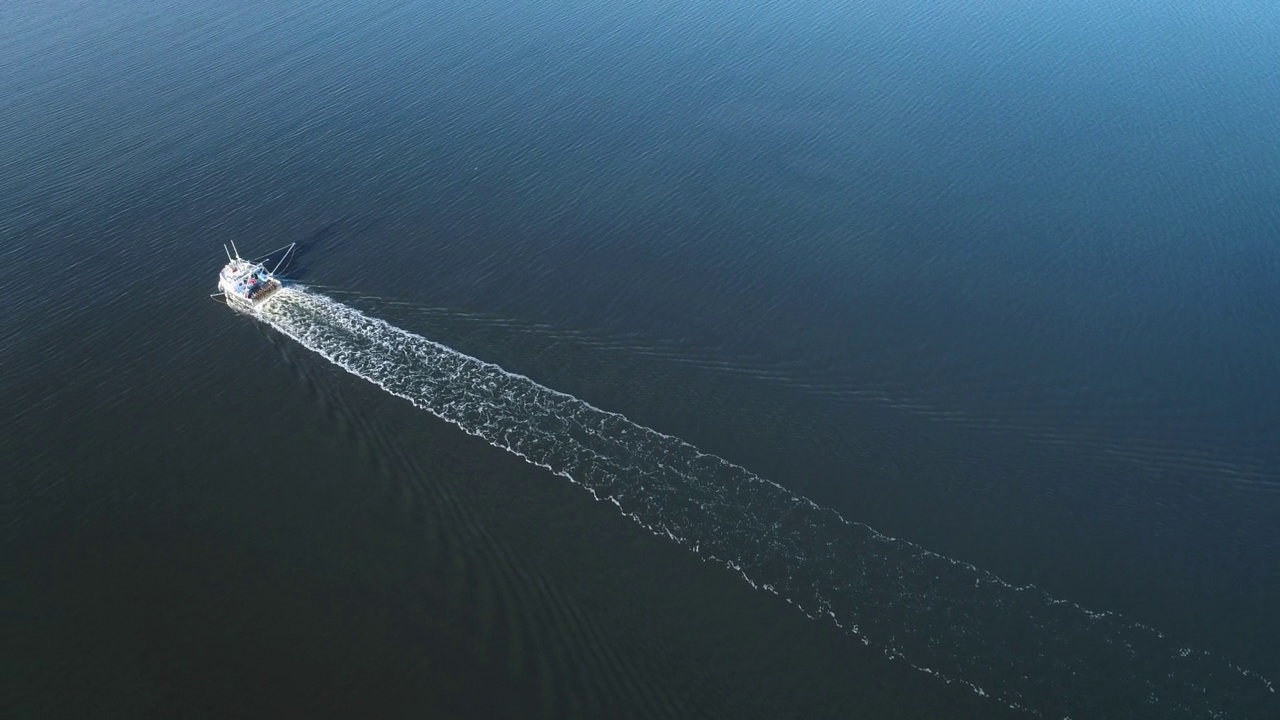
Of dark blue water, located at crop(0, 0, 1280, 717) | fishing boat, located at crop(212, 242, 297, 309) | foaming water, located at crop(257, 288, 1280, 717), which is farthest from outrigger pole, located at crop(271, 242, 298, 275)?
foaming water, located at crop(257, 288, 1280, 717)

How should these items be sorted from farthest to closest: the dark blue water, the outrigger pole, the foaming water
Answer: the outrigger pole < the dark blue water < the foaming water

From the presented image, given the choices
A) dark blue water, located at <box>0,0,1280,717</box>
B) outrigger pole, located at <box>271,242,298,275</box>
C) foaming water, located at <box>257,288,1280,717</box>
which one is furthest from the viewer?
outrigger pole, located at <box>271,242,298,275</box>

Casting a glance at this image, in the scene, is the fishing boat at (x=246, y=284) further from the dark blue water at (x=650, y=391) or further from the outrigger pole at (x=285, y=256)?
the dark blue water at (x=650, y=391)

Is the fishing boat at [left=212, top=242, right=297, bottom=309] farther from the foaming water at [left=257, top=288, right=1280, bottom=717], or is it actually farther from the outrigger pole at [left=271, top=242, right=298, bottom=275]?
the foaming water at [left=257, top=288, right=1280, bottom=717]

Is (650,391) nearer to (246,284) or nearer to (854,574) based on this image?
(854,574)

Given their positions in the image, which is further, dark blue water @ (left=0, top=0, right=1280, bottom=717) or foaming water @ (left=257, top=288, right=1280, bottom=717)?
dark blue water @ (left=0, top=0, right=1280, bottom=717)

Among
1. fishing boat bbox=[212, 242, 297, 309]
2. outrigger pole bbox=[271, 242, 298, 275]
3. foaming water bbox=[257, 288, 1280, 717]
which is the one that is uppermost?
outrigger pole bbox=[271, 242, 298, 275]

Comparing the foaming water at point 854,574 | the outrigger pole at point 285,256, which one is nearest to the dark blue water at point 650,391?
the foaming water at point 854,574

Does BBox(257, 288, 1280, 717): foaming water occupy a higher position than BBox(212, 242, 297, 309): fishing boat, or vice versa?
BBox(212, 242, 297, 309): fishing boat
